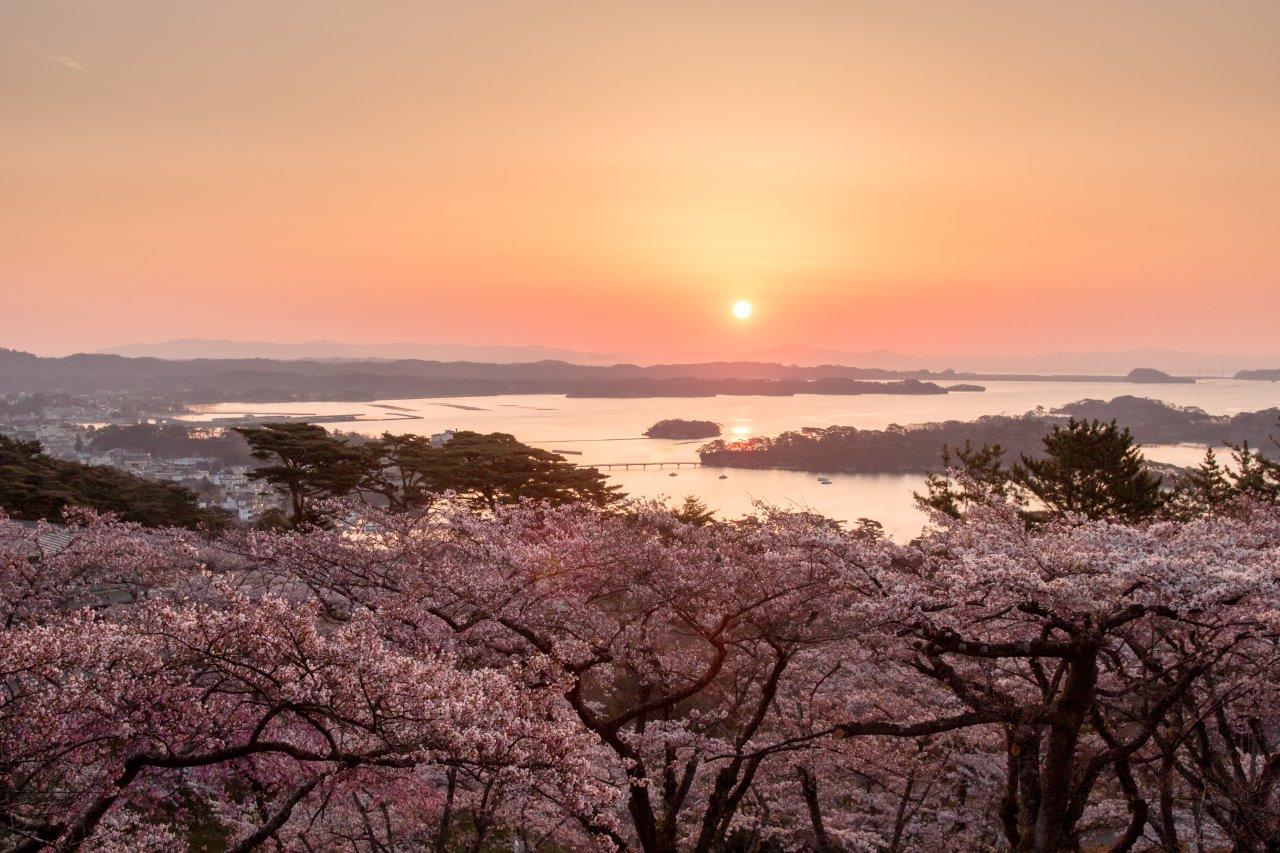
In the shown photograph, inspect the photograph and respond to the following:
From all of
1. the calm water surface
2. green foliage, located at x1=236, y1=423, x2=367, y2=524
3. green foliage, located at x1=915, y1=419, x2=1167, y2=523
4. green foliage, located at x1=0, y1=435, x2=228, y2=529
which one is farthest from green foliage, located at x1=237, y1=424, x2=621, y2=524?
green foliage, located at x1=915, y1=419, x2=1167, y2=523

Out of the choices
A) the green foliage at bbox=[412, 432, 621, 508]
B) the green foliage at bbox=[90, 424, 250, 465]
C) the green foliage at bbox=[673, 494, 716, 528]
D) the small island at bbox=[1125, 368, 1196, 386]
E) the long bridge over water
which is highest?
the small island at bbox=[1125, 368, 1196, 386]

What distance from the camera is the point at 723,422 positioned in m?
97.8

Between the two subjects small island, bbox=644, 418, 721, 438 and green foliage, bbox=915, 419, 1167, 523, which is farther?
small island, bbox=644, 418, 721, 438

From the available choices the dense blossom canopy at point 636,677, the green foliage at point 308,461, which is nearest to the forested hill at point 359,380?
the green foliage at point 308,461

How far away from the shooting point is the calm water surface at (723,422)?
50.4 metres

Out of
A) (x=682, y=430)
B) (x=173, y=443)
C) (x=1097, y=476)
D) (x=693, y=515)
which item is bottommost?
(x=173, y=443)

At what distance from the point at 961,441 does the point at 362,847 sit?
61.7 m

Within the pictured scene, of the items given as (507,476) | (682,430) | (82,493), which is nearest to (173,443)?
(682,430)

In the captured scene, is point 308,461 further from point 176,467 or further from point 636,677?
point 176,467

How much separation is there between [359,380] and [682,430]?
69.8 m

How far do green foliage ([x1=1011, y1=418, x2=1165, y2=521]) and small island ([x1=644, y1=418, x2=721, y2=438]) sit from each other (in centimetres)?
6310

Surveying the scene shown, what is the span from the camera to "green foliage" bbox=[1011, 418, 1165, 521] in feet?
60.4

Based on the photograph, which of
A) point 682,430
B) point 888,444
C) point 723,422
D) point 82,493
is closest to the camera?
point 82,493

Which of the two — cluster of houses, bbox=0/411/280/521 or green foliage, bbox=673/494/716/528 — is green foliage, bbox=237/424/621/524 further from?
cluster of houses, bbox=0/411/280/521
